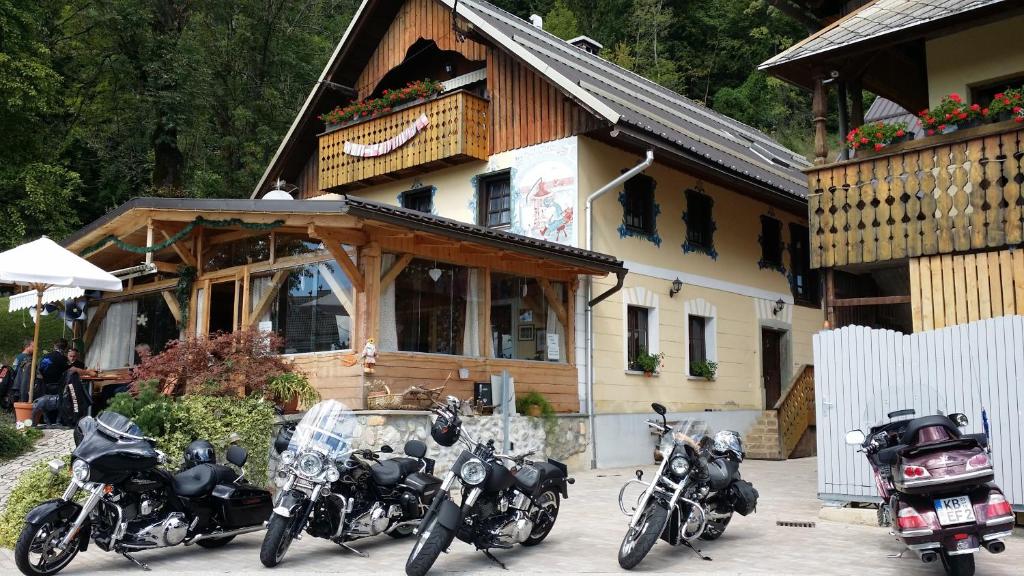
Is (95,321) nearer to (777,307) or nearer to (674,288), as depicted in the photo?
(674,288)

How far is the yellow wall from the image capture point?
11.4 meters

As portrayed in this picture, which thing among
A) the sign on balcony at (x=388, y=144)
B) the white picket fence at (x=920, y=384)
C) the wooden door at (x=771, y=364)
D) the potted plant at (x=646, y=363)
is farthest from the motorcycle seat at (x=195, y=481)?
the wooden door at (x=771, y=364)

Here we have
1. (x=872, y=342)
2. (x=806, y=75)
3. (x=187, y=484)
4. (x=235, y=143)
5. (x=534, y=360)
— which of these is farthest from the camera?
(x=235, y=143)

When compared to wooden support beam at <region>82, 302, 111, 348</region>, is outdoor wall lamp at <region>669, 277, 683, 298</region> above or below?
above

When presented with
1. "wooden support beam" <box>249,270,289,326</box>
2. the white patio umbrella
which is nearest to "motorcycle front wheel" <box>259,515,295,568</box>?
"wooden support beam" <box>249,270,289,326</box>

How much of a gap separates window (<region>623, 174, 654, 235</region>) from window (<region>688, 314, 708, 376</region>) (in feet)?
7.11

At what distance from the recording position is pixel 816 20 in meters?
15.3

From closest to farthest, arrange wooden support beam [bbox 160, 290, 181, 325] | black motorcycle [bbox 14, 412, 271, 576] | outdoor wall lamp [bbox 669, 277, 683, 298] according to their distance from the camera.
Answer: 1. black motorcycle [bbox 14, 412, 271, 576]
2. wooden support beam [bbox 160, 290, 181, 325]
3. outdoor wall lamp [bbox 669, 277, 683, 298]

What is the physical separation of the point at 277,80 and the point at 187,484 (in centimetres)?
2416

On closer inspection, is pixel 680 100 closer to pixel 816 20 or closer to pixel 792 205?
pixel 792 205

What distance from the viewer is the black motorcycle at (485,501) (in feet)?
23.1

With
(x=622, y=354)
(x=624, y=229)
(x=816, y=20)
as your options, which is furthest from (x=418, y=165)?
(x=816, y=20)

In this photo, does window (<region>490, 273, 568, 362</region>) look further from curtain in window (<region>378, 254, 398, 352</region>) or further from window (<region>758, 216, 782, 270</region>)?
window (<region>758, 216, 782, 270</region>)

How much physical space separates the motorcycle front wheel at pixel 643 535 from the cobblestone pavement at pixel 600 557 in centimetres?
14
